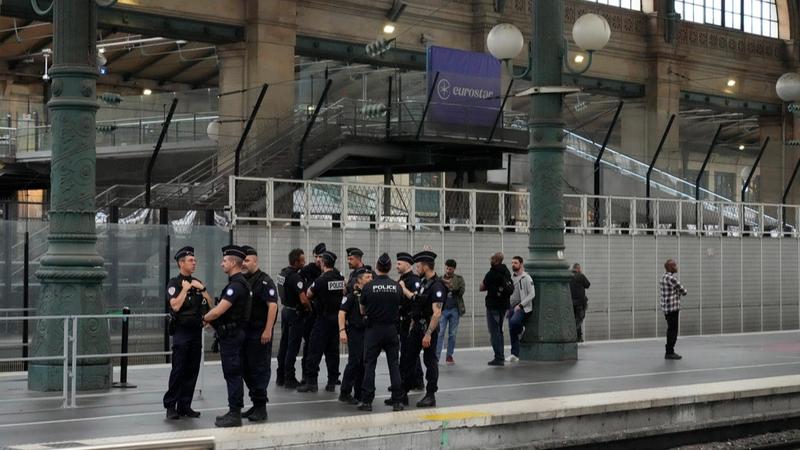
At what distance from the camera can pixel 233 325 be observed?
517 inches

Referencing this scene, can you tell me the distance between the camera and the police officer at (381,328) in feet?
47.3

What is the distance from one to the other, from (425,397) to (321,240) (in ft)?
24.4

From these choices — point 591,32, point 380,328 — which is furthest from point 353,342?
point 591,32

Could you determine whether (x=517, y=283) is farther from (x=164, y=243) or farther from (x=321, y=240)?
(x=164, y=243)

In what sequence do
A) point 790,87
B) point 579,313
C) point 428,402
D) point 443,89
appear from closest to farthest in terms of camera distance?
point 428,402
point 579,313
point 790,87
point 443,89

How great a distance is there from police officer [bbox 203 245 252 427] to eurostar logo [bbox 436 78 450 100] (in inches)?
649

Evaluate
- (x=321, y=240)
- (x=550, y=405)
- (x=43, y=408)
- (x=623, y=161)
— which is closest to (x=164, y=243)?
(x=321, y=240)

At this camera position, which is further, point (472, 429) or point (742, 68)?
point (742, 68)

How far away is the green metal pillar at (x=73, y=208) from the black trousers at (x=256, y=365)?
260 centimetres

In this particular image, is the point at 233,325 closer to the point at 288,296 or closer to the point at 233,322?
the point at 233,322

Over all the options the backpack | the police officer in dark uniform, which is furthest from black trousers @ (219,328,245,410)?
the backpack

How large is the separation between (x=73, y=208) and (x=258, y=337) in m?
3.39

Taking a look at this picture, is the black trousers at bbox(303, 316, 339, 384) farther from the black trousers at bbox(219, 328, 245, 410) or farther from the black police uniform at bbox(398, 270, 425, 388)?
the black trousers at bbox(219, 328, 245, 410)

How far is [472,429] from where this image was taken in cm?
1282
